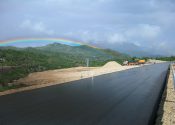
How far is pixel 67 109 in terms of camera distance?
15.2 m

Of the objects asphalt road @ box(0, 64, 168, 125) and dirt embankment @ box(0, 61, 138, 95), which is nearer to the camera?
asphalt road @ box(0, 64, 168, 125)

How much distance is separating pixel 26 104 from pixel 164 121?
8007mm

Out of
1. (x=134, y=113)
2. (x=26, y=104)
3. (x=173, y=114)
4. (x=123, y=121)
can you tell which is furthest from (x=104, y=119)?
(x=26, y=104)

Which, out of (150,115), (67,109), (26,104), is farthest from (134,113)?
(26,104)

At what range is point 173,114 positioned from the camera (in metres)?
14.7

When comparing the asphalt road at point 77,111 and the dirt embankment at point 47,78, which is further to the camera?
the dirt embankment at point 47,78

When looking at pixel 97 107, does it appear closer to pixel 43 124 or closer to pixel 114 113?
pixel 114 113

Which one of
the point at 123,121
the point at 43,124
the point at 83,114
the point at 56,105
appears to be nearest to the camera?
the point at 43,124

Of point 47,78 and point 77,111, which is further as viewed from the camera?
point 47,78

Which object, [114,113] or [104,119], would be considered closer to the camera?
[104,119]

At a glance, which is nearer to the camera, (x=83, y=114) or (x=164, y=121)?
(x=164, y=121)

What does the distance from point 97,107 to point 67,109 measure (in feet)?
5.87

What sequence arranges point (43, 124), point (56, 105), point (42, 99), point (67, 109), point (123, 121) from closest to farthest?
1. point (43, 124)
2. point (123, 121)
3. point (67, 109)
4. point (56, 105)
5. point (42, 99)

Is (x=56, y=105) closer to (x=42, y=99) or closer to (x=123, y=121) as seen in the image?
(x=42, y=99)
